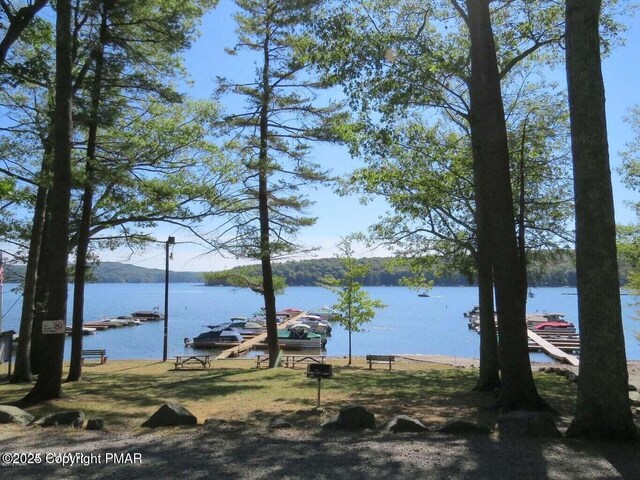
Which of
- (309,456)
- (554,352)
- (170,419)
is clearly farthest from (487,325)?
(554,352)

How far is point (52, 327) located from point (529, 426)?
7403 millimetres

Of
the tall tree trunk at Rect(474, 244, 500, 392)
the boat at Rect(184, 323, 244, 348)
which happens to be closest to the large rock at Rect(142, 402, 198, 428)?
the tall tree trunk at Rect(474, 244, 500, 392)

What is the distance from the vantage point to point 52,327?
9117 millimetres

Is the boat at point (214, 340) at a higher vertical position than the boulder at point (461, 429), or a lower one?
lower

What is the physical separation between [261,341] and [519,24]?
36565 mm

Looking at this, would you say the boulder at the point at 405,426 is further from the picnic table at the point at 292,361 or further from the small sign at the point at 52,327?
the picnic table at the point at 292,361

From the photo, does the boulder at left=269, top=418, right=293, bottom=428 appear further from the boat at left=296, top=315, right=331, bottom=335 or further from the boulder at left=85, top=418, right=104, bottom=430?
the boat at left=296, top=315, right=331, bottom=335

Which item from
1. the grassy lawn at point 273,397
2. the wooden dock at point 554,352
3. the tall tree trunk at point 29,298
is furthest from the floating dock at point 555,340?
the tall tree trunk at point 29,298

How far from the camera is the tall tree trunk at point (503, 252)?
7.81 meters

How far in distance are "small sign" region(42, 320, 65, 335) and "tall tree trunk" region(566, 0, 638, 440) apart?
307 inches

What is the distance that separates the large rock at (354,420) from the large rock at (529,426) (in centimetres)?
149

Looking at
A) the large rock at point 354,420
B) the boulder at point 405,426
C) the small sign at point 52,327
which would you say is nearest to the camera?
the boulder at point 405,426

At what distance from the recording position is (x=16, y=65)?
10.4 meters

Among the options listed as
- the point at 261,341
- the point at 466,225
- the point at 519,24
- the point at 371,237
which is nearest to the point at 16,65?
the point at 519,24
